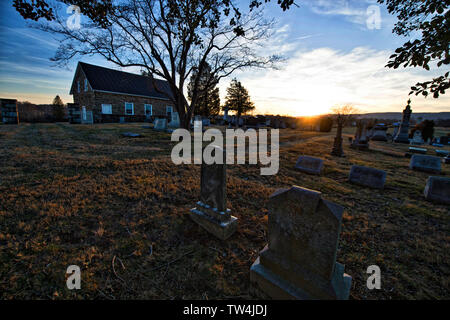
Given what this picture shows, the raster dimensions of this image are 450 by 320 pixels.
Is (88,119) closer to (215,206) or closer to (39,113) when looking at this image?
(39,113)

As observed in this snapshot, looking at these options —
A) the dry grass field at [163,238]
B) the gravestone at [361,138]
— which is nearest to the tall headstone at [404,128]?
the gravestone at [361,138]

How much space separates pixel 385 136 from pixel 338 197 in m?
18.3

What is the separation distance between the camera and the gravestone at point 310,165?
627cm

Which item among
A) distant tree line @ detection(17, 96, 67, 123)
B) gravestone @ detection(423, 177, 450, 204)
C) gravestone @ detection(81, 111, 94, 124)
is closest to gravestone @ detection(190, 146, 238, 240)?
gravestone @ detection(423, 177, 450, 204)

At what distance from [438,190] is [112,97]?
92.5ft

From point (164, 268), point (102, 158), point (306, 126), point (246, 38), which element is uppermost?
point (246, 38)

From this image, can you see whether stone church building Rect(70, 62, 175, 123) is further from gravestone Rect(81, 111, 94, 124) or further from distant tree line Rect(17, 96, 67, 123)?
distant tree line Rect(17, 96, 67, 123)

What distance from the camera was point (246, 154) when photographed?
864cm

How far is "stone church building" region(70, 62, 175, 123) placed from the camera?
21.3 metres

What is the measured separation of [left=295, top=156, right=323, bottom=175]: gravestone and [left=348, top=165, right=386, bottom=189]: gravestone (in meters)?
0.96

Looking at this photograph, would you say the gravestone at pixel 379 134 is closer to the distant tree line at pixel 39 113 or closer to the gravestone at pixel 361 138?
the gravestone at pixel 361 138
